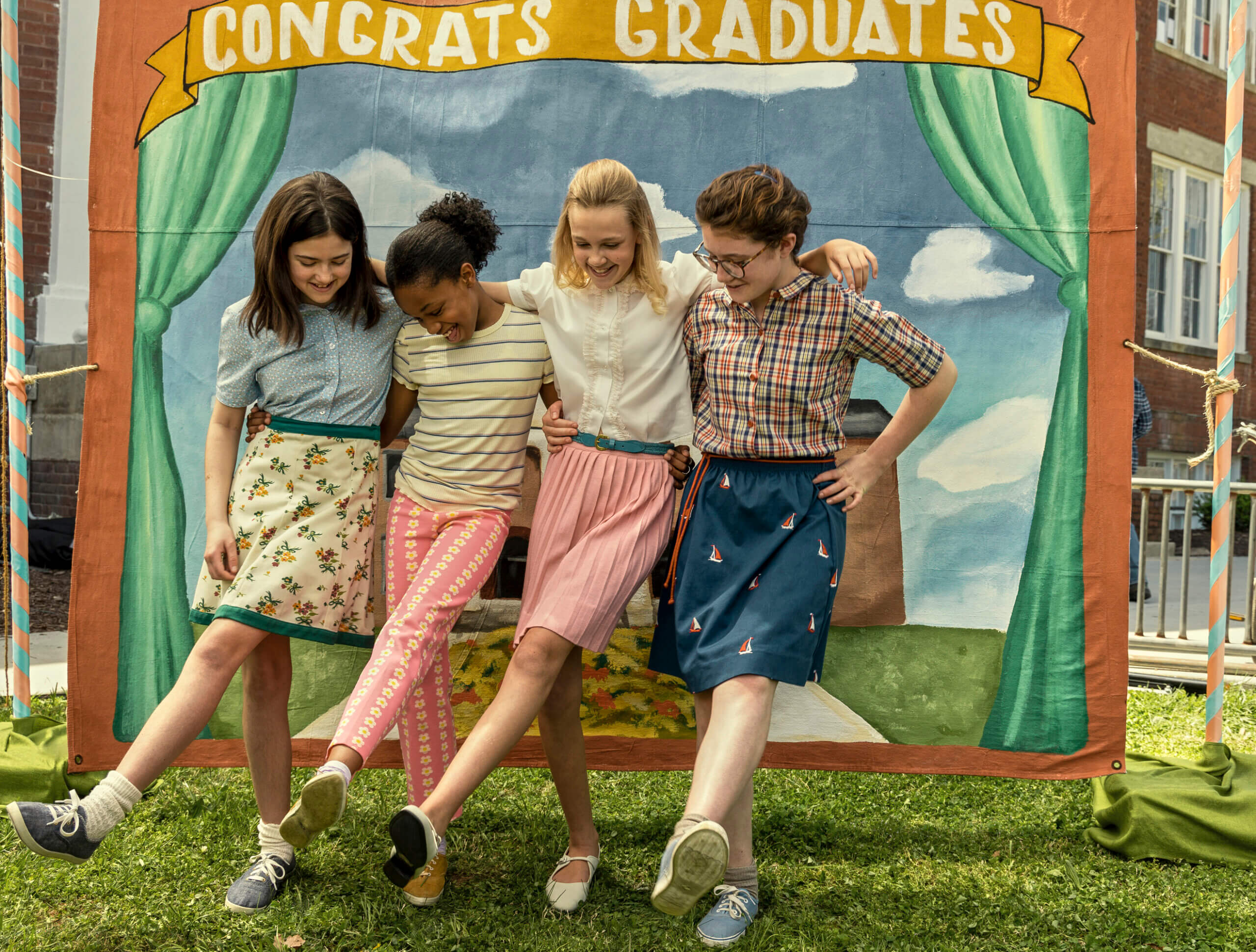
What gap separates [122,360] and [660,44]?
2.05m

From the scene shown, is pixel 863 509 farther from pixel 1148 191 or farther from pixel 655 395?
pixel 1148 191

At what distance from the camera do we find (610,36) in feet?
11.2

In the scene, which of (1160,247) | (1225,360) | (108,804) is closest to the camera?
(108,804)

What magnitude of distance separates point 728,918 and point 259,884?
4.08ft

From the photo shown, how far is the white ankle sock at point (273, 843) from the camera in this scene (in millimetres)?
2896

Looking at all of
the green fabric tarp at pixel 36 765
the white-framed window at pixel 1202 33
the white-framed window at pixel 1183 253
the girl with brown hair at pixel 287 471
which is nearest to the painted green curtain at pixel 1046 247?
the girl with brown hair at pixel 287 471

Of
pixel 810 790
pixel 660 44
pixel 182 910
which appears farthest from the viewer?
pixel 810 790

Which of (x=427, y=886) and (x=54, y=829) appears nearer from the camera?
(x=54, y=829)

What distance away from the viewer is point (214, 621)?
9.04ft

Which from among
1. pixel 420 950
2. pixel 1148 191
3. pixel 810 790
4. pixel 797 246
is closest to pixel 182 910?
pixel 420 950

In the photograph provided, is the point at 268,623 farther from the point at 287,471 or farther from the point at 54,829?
the point at 54,829

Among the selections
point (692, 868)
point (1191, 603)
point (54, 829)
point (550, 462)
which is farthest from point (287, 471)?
point (1191, 603)

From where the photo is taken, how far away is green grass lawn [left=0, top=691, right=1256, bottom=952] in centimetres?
262

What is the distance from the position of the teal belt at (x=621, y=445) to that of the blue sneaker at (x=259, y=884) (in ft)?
4.67
